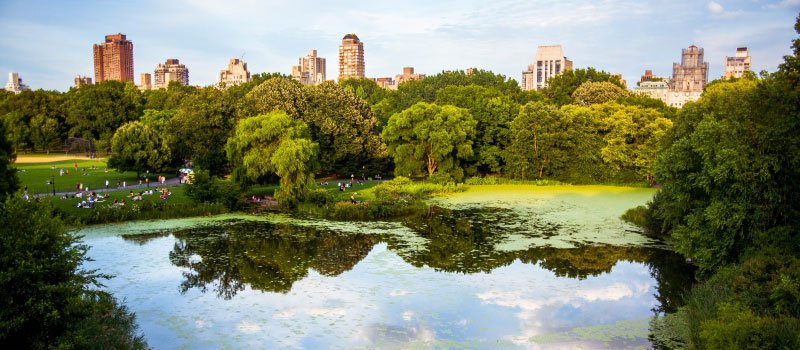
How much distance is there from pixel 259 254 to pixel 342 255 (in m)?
3.28

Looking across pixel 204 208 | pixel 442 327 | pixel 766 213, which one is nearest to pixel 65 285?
pixel 442 327

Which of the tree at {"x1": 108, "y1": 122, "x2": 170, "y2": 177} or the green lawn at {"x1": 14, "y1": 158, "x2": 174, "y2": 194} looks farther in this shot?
the tree at {"x1": 108, "y1": 122, "x2": 170, "y2": 177}

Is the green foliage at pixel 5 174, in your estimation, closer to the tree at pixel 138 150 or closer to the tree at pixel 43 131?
the tree at pixel 138 150

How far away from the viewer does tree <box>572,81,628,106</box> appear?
64.0 metres

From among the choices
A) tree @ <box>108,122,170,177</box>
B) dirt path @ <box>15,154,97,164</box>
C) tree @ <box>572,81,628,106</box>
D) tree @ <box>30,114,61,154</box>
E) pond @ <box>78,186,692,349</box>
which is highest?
tree @ <box>572,81,628,106</box>

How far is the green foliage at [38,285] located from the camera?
1127 centimetres

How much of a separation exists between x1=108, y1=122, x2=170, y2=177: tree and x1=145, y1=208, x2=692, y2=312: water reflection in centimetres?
1723

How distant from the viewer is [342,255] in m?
24.7

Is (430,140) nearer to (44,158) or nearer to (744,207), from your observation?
(744,207)

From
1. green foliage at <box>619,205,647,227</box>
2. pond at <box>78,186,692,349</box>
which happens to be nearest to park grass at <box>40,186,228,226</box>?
pond at <box>78,186,692,349</box>

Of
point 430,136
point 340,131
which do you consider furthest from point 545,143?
point 340,131

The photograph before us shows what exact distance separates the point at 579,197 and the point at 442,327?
27195 mm

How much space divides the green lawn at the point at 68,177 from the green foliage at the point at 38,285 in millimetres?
27080

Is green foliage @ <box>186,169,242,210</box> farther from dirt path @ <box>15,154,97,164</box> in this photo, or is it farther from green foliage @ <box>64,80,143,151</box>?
green foliage @ <box>64,80,143,151</box>
